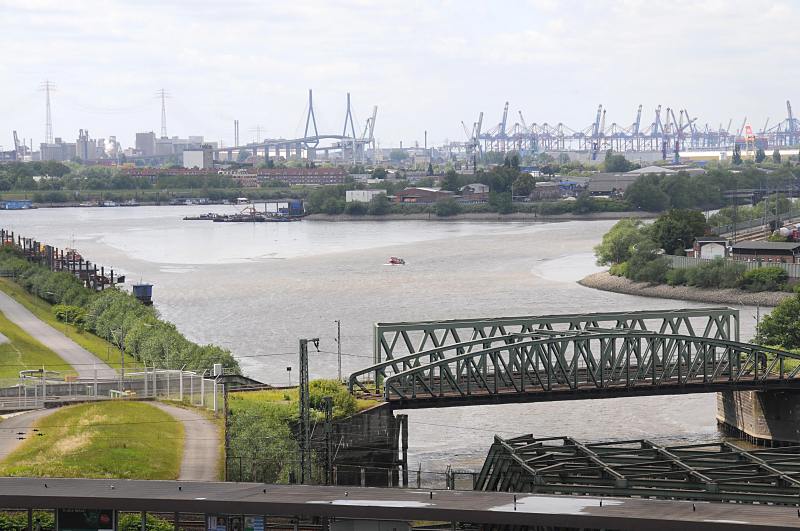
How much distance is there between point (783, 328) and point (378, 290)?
1782cm

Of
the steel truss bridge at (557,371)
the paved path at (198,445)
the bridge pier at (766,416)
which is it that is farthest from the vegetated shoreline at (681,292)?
the paved path at (198,445)

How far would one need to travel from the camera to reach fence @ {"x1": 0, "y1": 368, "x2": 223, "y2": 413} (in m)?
17.5

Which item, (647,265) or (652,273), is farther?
(647,265)

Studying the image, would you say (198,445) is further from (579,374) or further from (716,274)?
(716,274)

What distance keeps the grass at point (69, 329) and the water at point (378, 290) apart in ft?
7.55

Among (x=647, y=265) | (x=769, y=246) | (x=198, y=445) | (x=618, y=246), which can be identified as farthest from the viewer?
(x=618, y=246)

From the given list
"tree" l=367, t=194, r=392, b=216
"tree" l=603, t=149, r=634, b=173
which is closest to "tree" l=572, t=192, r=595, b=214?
"tree" l=367, t=194, r=392, b=216

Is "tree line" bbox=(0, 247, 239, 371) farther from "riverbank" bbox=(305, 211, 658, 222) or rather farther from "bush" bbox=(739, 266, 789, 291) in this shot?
"riverbank" bbox=(305, 211, 658, 222)

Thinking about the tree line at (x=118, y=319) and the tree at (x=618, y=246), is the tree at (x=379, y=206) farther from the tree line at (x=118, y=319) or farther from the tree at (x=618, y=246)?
the tree line at (x=118, y=319)

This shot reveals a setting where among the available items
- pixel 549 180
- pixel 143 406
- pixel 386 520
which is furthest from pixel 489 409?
pixel 549 180

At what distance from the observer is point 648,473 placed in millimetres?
13156

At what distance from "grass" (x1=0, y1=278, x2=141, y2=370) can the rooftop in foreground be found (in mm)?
12196

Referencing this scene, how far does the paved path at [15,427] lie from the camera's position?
15.1 m

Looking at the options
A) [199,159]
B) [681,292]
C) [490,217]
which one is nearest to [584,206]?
[490,217]
